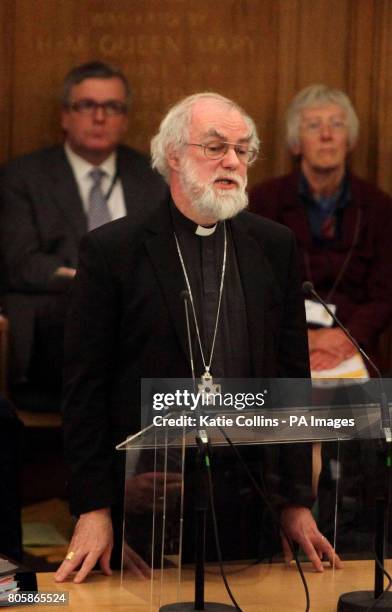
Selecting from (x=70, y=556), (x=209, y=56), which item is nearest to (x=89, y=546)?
(x=70, y=556)

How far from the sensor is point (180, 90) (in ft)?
20.3

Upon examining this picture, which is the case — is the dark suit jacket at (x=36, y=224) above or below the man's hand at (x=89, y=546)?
above

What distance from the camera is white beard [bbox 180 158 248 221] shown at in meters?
3.30

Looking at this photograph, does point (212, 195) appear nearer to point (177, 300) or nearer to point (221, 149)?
point (221, 149)

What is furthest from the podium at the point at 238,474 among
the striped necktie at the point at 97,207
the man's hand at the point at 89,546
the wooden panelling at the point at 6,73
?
the wooden panelling at the point at 6,73

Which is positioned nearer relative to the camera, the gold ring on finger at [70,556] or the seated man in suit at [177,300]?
the gold ring on finger at [70,556]

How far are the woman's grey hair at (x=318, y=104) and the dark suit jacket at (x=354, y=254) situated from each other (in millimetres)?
233

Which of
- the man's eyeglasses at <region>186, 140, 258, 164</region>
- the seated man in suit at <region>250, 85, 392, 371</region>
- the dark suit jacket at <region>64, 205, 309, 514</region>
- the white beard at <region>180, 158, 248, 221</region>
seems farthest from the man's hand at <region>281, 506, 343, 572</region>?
the seated man in suit at <region>250, 85, 392, 371</region>

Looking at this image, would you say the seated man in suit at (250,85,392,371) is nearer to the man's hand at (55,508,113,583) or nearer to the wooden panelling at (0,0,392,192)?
the wooden panelling at (0,0,392,192)

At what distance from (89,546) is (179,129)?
3.82ft

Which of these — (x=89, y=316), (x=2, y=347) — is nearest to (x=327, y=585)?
(x=89, y=316)

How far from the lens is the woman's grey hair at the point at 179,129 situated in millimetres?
3381

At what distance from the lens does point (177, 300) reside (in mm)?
3211

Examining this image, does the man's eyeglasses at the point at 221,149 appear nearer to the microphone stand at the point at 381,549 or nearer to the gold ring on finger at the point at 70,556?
the microphone stand at the point at 381,549
